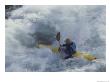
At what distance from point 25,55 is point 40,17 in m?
0.22

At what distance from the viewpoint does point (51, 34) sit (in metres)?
1.31

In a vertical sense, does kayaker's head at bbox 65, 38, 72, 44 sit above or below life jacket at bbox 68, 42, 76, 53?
above

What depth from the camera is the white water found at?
130 cm

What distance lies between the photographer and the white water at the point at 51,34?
4.26 ft

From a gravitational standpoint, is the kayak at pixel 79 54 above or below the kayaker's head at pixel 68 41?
below

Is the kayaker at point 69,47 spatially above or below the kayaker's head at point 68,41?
below

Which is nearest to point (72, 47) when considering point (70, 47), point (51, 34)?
point (70, 47)

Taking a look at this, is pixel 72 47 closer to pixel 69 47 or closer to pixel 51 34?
pixel 69 47

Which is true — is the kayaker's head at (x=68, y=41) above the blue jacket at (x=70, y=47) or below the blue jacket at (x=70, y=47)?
above

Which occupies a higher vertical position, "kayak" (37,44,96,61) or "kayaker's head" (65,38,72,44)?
"kayaker's head" (65,38,72,44)

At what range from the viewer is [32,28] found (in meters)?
1.31
